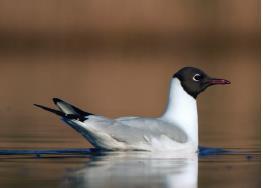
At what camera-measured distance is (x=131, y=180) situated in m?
9.15

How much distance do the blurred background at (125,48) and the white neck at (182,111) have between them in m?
6.70

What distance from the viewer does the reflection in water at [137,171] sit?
898cm

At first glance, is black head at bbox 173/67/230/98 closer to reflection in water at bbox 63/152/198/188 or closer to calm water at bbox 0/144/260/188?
calm water at bbox 0/144/260/188

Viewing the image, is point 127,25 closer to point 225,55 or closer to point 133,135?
point 225,55

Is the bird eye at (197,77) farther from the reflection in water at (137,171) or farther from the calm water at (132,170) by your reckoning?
the reflection in water at (137,171)

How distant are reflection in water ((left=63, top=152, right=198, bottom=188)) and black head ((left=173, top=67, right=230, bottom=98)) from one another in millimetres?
1034

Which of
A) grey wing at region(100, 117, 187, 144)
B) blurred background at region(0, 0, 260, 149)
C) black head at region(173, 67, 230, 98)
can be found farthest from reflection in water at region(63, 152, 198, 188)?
blurred background at region(0, 0, 260, 149)

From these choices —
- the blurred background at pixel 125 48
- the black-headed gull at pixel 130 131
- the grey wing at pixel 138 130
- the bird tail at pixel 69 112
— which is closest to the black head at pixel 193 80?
the black-headed gull at pixel 130 131

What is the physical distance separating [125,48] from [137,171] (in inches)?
913

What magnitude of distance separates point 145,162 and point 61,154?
109 centimetres

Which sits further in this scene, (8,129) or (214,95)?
(214,95)

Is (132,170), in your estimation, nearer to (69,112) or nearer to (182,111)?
(69,112)

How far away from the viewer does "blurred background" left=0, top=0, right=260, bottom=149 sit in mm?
21469

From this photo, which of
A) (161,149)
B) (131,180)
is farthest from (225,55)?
(131,180)
